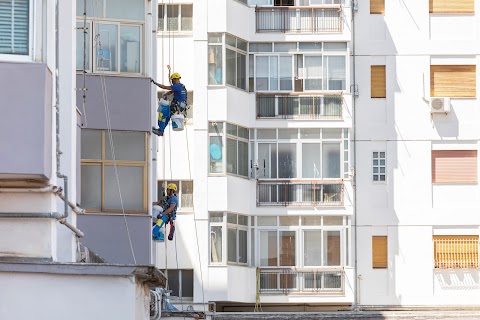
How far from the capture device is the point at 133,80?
29.3 meters

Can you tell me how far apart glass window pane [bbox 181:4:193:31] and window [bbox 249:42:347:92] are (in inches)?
88.1

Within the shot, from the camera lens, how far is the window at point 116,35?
2908 cm

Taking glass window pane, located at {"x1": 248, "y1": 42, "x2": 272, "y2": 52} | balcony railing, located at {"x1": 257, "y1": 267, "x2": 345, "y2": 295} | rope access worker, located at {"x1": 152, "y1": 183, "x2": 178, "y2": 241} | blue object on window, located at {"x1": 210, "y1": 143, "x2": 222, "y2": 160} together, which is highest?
glass window pane, located at {"x1": 248, "y1": 42, "x2": 272, "y2": 52}

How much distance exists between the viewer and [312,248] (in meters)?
50.4

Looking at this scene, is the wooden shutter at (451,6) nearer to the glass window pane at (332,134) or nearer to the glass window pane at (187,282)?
the glass window pane at (332,134)

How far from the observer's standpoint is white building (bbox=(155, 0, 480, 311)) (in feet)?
161

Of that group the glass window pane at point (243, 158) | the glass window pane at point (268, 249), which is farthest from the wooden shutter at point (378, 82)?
the glass window pane at point (268, 249)

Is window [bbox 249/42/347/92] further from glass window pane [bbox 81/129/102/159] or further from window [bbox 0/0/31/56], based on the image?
window [bbox 0/0/31/56]

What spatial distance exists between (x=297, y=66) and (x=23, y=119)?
116ft

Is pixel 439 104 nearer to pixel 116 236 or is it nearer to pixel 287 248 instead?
pixel 287 248

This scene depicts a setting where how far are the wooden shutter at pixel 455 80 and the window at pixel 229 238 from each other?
7121mm

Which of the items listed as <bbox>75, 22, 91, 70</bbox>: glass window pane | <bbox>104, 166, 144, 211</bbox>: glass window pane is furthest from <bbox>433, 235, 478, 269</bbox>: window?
<bbox>75, 22, 91, 70</bbox>: glass window pane

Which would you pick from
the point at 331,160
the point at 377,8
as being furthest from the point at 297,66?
the point at 377,8

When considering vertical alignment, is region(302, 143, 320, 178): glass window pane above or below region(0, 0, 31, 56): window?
below
